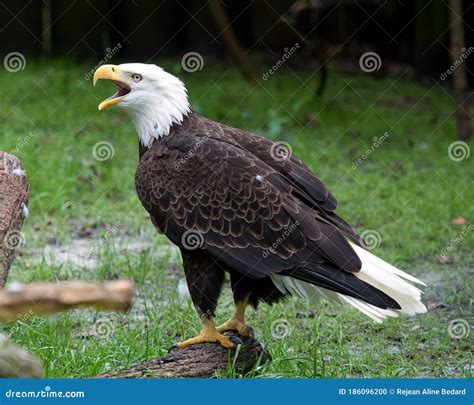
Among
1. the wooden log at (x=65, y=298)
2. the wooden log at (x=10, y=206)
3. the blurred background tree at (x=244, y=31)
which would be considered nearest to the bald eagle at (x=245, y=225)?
the wooden log at (x=10, y=206)

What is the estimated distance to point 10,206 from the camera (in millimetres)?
4367

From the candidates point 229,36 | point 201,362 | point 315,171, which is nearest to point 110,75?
point 201,362

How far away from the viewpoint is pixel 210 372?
4.08 metres

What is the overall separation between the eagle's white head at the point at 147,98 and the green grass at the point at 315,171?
1.07m

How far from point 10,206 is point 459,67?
532 cm

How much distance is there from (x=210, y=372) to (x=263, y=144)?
3.90 feet

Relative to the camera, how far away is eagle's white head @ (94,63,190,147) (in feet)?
14.9

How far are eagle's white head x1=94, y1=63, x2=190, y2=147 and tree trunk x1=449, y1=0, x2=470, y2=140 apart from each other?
14.0 feet

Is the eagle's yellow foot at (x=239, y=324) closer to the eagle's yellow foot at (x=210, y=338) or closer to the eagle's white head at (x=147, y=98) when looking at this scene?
the eagle's yellow foot at (x=210, y=338)

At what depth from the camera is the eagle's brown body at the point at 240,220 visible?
4.19m

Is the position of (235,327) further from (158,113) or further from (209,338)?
(158,113)

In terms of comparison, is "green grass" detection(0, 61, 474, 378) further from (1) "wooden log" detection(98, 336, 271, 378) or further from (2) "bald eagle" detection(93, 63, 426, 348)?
(2) "bald eagle" detection(93, 63, 426, 348)

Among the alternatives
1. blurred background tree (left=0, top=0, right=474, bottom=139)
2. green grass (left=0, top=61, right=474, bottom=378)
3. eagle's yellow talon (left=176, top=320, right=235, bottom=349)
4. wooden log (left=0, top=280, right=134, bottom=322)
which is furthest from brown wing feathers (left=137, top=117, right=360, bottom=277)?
blurred background tree (left=0, top=0, right=474, bottom=139)

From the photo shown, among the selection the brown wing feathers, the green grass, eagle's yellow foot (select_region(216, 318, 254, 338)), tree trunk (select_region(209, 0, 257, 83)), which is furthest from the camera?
tree trunk (select_region(209, 0, 257, 83))
